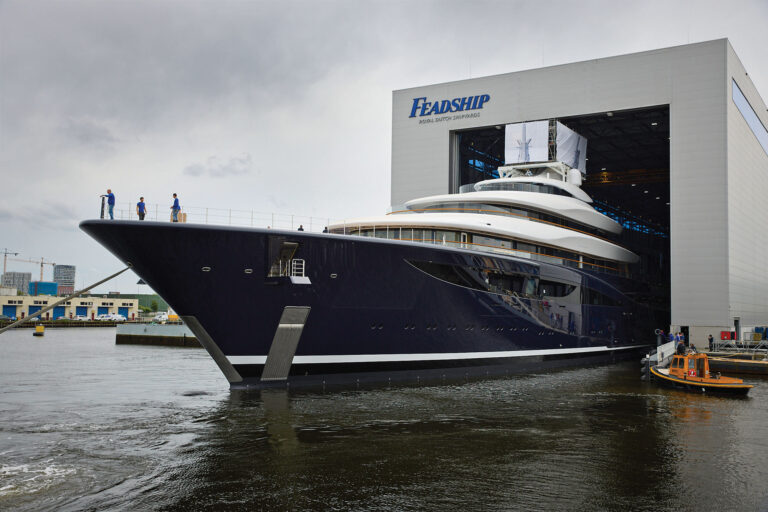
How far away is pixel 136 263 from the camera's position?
14.2 m

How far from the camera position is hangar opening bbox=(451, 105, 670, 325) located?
3244 centimetres

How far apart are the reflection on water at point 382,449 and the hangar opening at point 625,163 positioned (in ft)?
58.0

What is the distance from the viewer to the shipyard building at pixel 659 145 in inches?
1102

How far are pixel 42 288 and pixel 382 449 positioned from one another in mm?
106057

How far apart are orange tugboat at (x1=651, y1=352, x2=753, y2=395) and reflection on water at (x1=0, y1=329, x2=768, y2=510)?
615 mm

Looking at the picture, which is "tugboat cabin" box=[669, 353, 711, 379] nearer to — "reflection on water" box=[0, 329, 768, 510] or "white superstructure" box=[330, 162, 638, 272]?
"reflection on water" box=[0, 329, 768, 510]

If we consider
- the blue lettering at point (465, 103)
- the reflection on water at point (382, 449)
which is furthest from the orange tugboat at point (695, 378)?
the blue lettering at point (465, 103)

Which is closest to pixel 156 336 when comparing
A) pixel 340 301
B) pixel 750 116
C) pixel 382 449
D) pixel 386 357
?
pixel 386 357

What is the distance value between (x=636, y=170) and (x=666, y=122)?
6744mm

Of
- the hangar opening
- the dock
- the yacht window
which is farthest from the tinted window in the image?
the dock

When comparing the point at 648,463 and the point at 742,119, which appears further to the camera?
the point at 742,119

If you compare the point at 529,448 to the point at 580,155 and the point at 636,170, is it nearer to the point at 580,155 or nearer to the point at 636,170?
the point at 580,155

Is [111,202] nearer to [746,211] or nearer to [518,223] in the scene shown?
[518,223]

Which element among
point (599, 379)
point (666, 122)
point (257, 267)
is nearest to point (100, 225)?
point (257, 267)
